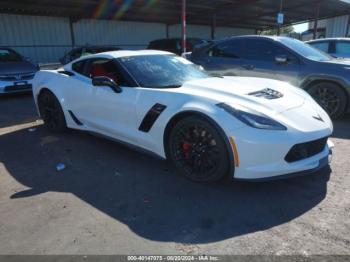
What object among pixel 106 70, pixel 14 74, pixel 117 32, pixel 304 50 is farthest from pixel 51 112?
pixel 117 32

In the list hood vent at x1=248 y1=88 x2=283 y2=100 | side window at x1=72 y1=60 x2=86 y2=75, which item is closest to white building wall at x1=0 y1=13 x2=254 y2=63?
side window at x1=72 y1=60 x2=86 y2=75

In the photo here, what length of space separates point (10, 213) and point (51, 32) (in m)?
15.3

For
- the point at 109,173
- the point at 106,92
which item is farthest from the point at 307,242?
the point at 106,92

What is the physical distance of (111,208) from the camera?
8.98ft

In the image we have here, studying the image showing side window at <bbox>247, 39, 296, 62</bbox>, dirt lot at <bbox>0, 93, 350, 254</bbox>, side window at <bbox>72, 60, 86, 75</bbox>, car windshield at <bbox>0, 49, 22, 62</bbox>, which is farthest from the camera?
car windshield at <bbox>0, 49, 22, 62</bbox>

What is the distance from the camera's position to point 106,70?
4.16 meters

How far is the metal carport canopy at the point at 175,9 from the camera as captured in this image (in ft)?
47.0

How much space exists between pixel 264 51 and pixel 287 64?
0.58 metres

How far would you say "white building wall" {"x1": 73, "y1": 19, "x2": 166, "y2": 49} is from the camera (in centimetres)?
1720

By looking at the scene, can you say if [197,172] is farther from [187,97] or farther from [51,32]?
[51,32]

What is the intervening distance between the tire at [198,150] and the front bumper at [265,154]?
170 mm

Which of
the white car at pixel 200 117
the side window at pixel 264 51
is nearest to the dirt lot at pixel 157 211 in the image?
the white car at pixel 200 117

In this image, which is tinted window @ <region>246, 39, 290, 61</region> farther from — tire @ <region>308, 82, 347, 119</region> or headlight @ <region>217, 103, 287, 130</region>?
headlight @ <region>217, 103, 287, 130</region>

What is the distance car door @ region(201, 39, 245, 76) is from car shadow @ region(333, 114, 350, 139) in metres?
2.08
